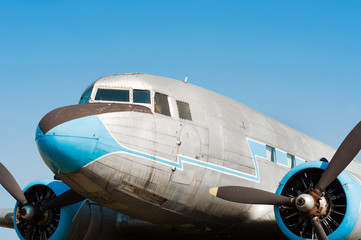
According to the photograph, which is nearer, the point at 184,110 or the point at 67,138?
the point at 67,138

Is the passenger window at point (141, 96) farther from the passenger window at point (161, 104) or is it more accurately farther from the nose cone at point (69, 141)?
the nose cone at point (69, 141)

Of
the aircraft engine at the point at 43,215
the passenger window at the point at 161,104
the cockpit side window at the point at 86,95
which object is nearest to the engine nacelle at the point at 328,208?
the passenger window at the point at 161,104

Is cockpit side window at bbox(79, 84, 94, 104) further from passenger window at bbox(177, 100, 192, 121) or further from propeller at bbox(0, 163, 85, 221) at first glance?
propeller at bbox(0, 163, 85, 221)

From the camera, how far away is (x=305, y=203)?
9.80 metres

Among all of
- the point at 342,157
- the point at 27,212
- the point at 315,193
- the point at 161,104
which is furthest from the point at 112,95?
the point at 342,157

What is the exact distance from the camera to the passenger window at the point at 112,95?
10539mm

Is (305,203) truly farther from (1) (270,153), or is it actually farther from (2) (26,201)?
(2) (26,201)

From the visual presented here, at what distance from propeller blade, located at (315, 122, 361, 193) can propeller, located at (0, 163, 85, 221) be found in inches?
230

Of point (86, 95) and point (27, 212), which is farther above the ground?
point (86, 95)

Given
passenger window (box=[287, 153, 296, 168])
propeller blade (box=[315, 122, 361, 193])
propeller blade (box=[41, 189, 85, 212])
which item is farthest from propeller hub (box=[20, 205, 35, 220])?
propeller blade (box=[315, 122, 361, 193])

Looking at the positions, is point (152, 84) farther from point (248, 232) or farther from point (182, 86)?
point (248, 232)

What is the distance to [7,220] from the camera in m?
15.0

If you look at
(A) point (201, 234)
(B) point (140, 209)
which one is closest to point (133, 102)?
(B) point (140, 209)

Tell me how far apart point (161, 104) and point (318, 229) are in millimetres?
3995
